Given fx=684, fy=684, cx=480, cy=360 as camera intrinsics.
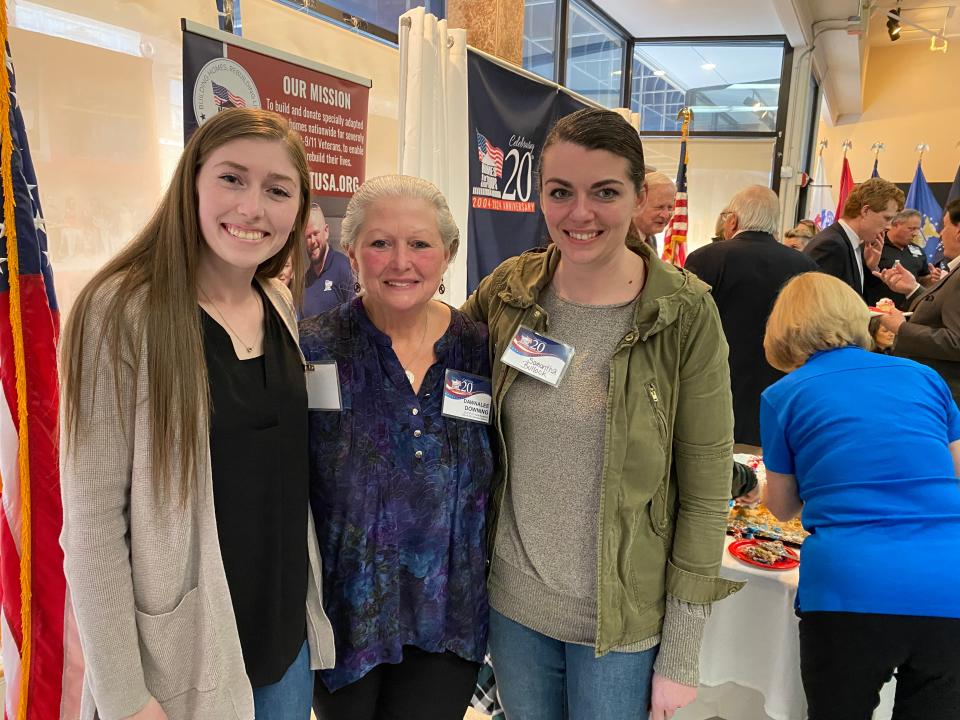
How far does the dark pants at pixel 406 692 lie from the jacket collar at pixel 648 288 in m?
0.76

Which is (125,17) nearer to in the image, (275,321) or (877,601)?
(275,321)

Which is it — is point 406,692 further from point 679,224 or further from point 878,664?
point 679,224

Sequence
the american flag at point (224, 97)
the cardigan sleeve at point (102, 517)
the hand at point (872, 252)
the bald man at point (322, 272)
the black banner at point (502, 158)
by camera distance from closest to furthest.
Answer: the cardigan sleeve at point (102, 517), the american flag at point (224, 97), the bald man at point (322, 272), the black banner at point (502, 158), the hand at point (872, 252)

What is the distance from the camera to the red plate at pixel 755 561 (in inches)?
77.0

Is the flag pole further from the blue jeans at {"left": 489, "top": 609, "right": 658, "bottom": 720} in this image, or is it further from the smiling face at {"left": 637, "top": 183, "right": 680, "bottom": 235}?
the smiling face at {"left": 637, "top": 183, "right": 680, "bottom": 235}

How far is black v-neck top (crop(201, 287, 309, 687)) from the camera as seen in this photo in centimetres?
114

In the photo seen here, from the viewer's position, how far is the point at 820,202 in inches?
442

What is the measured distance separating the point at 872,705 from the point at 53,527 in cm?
193

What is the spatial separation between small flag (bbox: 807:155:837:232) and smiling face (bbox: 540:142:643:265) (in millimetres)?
10551

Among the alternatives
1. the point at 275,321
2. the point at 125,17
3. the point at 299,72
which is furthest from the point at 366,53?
the point at 275,321

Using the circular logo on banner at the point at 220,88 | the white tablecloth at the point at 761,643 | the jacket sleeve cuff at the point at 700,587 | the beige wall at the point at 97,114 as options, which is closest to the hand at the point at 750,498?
the white tablecloth at the point at 761,643

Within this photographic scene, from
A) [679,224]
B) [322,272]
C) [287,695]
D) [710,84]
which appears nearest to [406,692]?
[287,695]

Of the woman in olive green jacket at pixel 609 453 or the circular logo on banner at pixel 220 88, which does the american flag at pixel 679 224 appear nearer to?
the circular logo on banner at pixel 220 88

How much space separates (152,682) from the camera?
1106 millimetres
